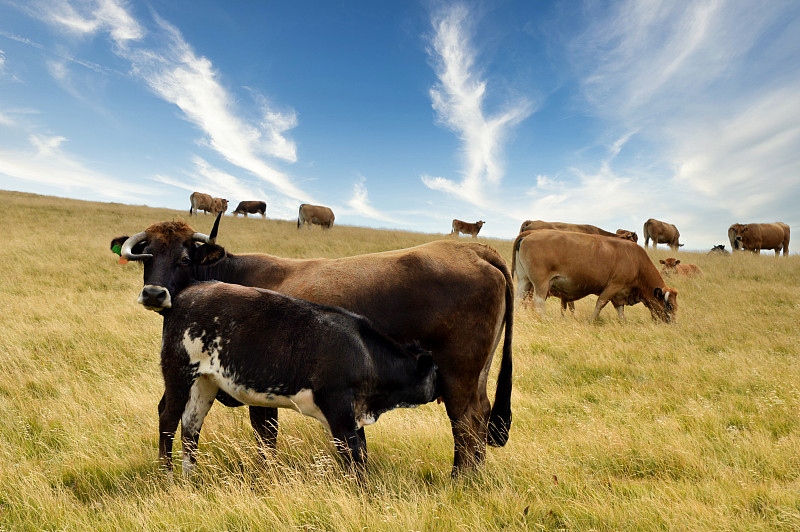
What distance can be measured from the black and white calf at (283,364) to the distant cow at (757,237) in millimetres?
35518

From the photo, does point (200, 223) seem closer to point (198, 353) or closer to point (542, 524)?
point (198, 353)

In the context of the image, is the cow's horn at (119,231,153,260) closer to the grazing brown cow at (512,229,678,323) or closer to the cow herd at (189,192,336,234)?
the grazing brown cow at (512,229,678,323)

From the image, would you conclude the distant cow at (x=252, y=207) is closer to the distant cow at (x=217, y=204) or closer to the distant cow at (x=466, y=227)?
the distant cow at (x=217, y=204)

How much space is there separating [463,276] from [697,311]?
40.7 feet

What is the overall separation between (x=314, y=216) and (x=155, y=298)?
3196 cm

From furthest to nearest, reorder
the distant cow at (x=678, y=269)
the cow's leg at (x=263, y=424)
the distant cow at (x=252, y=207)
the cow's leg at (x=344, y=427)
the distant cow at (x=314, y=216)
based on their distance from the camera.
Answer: the distant cow at (x=252, y=207) → the distant cow at (x=314, y=216) → the distant cow at (x=678, y=269) → the cow's leg at (x=263, y=424) → the cow's leg at (x=344, y=427)

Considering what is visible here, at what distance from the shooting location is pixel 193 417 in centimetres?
379

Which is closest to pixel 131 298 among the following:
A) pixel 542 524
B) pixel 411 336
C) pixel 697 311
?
pixel 411 336

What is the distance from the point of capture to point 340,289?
420 centimetres

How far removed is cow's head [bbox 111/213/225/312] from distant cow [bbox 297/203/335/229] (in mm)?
30351

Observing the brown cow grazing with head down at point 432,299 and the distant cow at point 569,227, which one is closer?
the brown cow grazing with head down at point 432,299

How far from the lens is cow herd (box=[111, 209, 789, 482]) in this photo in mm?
3609

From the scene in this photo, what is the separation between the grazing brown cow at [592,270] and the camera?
1158cm

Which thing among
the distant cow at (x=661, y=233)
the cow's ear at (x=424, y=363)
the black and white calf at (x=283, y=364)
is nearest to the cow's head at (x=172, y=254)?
the black and white calf at (x=283, y=364)
